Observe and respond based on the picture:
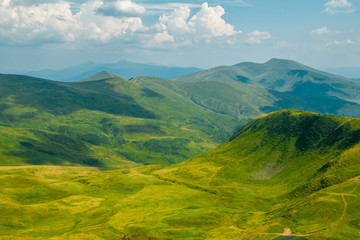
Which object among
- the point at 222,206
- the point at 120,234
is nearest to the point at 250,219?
the point at 222,206

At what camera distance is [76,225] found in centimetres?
15688

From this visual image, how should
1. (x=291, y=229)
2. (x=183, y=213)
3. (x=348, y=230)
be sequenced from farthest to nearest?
(x=183, y=213) → (x=291, y=229) → (x=348, y=230)

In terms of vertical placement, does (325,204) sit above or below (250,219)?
above

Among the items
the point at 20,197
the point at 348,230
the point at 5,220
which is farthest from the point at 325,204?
the point at 20,197

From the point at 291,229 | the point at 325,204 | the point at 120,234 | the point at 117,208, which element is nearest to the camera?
the point at 291,229

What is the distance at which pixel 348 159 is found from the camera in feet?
619

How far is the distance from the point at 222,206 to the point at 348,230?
88816mm

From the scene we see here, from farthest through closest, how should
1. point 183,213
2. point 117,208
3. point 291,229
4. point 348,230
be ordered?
point 117,208, point 183,213, point 291,229, point 348,230

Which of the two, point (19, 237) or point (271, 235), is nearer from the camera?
point (271, 235)

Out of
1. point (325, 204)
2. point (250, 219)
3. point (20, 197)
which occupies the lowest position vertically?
point (20, 197)

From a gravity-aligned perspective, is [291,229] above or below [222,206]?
above

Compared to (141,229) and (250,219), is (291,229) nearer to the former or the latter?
(250,219)

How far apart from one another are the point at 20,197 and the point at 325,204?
18418 centimetres

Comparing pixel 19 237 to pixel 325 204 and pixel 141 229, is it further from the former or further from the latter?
pixel 325 204
